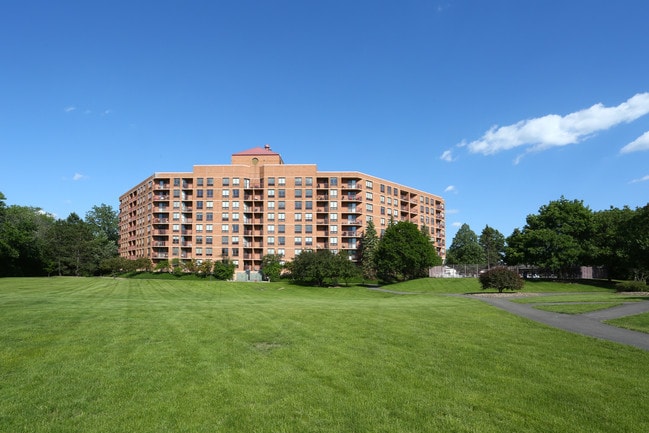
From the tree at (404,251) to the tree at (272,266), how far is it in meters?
19.3

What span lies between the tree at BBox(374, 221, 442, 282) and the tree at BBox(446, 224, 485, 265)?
4799 cm

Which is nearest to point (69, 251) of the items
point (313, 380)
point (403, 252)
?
point (403, 252)

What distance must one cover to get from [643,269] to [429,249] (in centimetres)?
3226

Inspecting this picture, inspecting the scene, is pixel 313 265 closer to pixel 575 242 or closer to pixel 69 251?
pixel 575 242

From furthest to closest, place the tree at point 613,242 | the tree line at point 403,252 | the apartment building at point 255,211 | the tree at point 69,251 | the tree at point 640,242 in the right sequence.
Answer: the tree at point 69,251 < the apartment building at point 255,211 < the tree line at point 403,252 < the tree at point 613,242 < the tree at point 640,242

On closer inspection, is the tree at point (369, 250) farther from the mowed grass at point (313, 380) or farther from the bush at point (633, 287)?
the mowed grass at point (313, 380)

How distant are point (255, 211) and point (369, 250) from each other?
90.1 ft

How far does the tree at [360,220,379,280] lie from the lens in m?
83.2

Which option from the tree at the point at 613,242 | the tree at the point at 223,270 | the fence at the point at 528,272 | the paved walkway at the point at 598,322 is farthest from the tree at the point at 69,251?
the tree at the point at 613,242

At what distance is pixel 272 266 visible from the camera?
80812 millimetres

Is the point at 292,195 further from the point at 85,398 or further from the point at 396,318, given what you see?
the point at 85,398

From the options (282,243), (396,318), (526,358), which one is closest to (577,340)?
(526,358)

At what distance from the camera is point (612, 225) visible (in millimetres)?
66875

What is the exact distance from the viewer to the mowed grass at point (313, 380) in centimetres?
625
